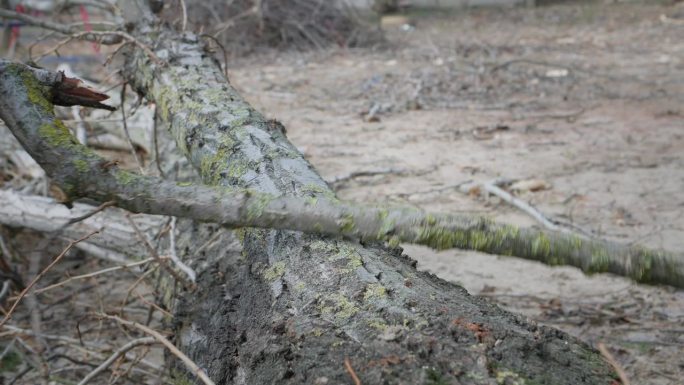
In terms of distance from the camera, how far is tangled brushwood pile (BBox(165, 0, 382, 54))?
9625 mm

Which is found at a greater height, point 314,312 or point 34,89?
point 34,89

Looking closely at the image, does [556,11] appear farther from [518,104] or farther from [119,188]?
[119,188]

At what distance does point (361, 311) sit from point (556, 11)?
11305 mm

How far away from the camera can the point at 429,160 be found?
16.4ft

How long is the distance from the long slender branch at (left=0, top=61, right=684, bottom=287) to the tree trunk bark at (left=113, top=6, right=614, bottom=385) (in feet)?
0.38

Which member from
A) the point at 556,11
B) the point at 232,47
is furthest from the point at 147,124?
the point at 556,11

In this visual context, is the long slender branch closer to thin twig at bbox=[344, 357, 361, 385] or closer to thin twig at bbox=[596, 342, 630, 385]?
thin twig at bbox=[596, 342, 630, 385]

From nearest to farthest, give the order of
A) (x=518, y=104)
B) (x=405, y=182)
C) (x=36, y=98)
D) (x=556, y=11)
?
1. (x=36, y=98)
2. (x=405, y=182)
3. (x=518, y=104)
4. (x=556, y=11)

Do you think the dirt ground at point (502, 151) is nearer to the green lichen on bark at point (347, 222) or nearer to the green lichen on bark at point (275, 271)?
the green lichen on bark at point (275, 271)

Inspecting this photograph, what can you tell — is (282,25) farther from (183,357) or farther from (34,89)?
(183,357)

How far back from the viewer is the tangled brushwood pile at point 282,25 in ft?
31.6

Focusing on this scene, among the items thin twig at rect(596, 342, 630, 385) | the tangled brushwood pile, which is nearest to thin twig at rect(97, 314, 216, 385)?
thin twig at rect(596, 342, 630, 385)

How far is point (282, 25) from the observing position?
997 cm

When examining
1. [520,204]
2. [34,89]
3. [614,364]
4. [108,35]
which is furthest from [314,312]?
[520,204]
